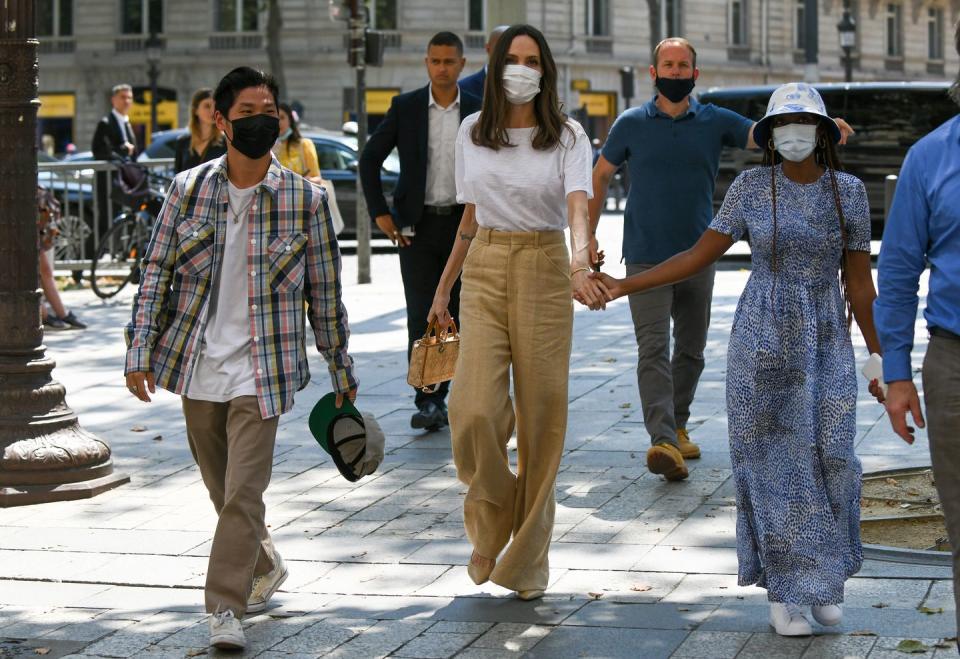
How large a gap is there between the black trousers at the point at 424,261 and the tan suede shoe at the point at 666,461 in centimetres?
175

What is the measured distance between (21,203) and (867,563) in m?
4.05

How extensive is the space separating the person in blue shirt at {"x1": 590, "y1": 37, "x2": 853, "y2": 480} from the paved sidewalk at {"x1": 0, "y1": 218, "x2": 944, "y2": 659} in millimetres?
583

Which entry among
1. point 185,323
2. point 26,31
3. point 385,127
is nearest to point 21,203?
point 26,31

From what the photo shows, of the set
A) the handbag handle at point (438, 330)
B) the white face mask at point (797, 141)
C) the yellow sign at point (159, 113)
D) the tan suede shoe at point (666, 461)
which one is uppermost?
the yellow sign at point (159, 113)

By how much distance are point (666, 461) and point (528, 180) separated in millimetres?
2085

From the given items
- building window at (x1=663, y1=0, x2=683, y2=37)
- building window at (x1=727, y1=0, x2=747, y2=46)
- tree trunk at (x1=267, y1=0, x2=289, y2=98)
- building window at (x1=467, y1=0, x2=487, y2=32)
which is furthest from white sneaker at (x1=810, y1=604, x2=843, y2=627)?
building window at (x1=727, y1=0, x2=747, y2=46)

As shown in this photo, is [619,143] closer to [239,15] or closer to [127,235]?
[127,235]

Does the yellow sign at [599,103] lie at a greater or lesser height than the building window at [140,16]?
lesser

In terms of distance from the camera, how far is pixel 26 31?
7605mm

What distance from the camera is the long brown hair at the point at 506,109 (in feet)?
19.0

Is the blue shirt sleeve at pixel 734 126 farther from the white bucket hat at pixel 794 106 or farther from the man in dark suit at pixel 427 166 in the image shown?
the white bucket hat at pixel 794 106

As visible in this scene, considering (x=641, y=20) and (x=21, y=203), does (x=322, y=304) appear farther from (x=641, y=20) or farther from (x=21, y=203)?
(x=641, y=20)

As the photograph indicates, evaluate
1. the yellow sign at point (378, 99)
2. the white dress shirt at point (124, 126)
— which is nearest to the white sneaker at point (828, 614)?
the white dress shirt at point (124, 126)

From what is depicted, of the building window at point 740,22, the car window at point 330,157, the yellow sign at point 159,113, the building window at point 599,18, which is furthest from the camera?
the building window at point 740,22
